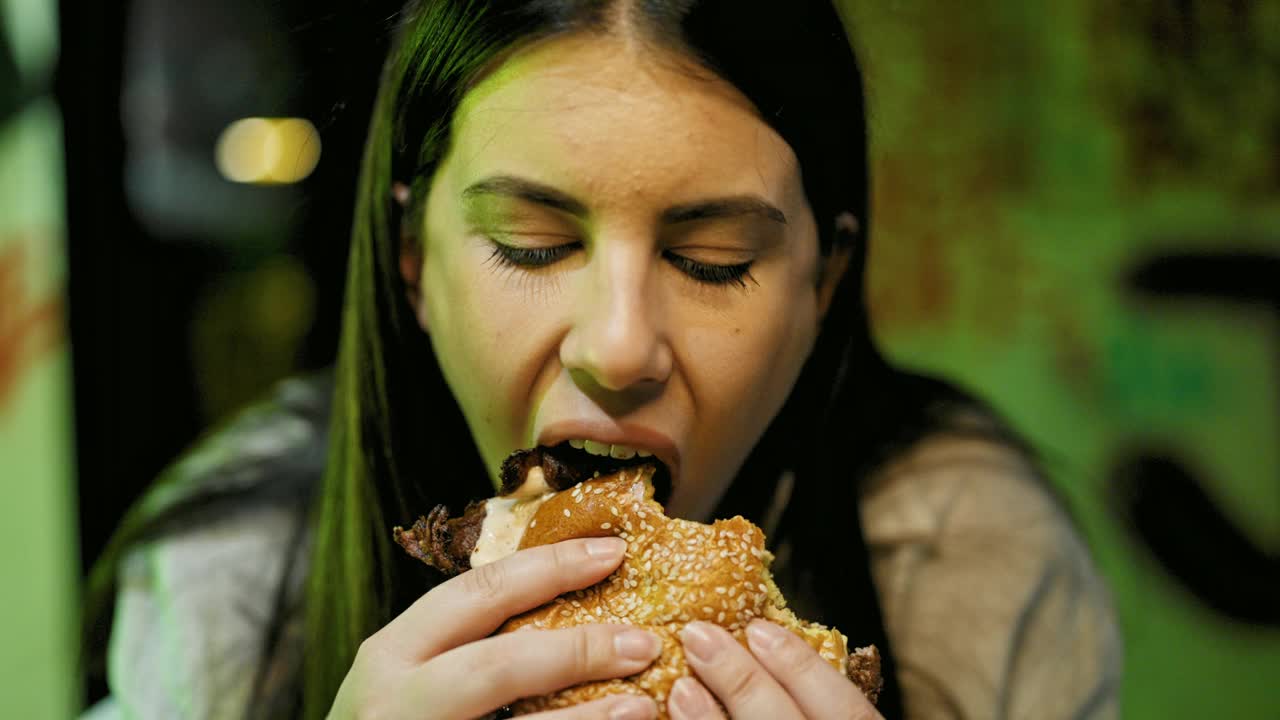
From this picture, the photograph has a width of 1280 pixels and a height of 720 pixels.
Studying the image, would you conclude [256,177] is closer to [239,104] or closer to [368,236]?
[239,104]

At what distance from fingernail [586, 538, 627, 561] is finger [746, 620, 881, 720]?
14 cm

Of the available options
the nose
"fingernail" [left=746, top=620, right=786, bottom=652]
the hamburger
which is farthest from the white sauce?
"fingernail" [left=746, top=620, right=786, bottom=652]

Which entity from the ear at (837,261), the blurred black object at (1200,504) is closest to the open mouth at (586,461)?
the ear at (837,261)

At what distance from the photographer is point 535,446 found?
3.21ft

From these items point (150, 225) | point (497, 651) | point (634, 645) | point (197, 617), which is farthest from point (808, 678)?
point (150, 225)

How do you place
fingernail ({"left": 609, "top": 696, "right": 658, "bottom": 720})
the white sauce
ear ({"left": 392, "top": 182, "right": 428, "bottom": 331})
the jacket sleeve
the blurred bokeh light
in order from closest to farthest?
fingernail ({"left": 609, "top": 696, "right": 658, "bottom": 720}), the white sauce, ear ({"left": 392, "top": 182, "right": 428, "bottom": 331}), the blurred bokeh light, the jacket sleeve

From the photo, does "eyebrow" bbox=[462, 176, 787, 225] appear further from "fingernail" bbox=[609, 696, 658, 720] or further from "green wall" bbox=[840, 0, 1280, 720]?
"fingernail" bbox=[609, 696, 658, 720]

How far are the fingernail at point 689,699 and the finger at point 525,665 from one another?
35 millimetres

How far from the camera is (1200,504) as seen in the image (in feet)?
4.58

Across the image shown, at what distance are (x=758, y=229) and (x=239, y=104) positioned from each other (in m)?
0.76

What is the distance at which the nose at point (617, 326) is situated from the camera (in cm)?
90

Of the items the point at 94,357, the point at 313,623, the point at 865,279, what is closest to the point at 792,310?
the point at 865,279

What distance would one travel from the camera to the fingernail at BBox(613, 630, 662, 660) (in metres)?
0.86

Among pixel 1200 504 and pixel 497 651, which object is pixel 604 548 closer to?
pixel 497 651
